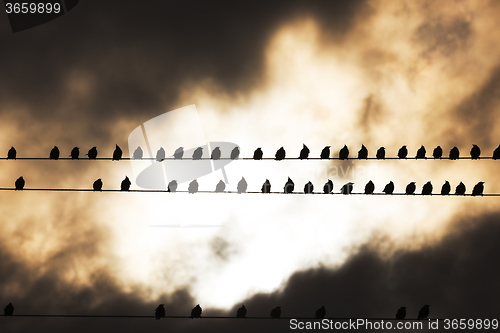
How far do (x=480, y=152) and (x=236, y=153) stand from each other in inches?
476

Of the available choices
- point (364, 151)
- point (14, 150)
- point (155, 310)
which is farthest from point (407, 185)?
point (14, 150)

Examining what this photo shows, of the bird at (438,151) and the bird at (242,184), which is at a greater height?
the bird at (438,151)

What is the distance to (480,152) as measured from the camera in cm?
2003

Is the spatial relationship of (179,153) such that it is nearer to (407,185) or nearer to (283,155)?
(283,155)

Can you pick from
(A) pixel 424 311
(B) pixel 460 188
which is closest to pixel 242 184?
(B) pixel 460 188

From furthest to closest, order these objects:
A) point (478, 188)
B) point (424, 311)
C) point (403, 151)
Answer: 1. point (403, 151)
2. point (424, 311)
3. point (478, 188)

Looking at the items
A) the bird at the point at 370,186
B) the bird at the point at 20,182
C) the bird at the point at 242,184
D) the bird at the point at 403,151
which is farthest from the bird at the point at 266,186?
the bird at the point at 20,182


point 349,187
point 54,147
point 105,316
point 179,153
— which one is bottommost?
point 105,316

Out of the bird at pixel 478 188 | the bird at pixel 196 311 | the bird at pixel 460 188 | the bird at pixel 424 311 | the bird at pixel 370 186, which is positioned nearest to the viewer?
the bird at pixel 478 188

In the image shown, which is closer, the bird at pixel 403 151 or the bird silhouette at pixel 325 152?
the bird at pixel 403 151

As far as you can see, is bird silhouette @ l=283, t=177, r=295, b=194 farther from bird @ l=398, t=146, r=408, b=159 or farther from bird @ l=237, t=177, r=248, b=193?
bird @ l=398, t=146, r=408, b=159

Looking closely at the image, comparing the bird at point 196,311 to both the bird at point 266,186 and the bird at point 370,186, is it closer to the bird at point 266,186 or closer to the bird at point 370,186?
the bird at point 266,186

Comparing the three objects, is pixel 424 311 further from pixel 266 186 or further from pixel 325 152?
pixel 266 186

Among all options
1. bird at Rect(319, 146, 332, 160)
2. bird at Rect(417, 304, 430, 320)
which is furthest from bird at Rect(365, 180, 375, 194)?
bird at Rect(417, 304, 430, 320)
